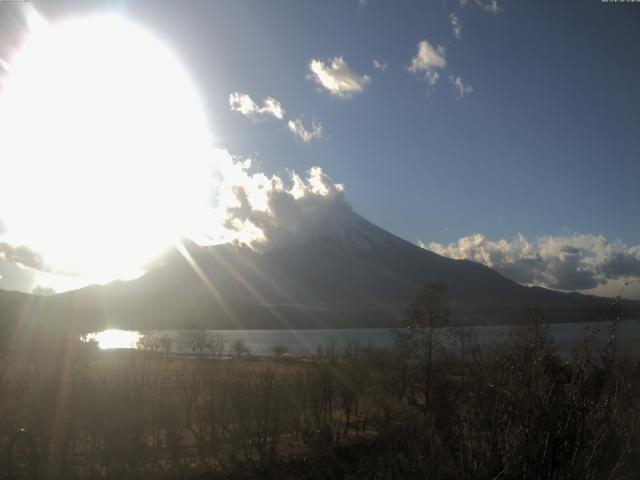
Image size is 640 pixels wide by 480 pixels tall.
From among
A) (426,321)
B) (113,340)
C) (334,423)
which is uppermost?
(426,321)

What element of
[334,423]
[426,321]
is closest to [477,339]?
[426,321]

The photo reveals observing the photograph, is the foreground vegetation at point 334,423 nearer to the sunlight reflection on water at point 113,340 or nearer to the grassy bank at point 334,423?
the grassy bank at point 334,423

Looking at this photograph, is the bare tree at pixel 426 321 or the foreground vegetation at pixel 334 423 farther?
the bare tree at pixel 426 321

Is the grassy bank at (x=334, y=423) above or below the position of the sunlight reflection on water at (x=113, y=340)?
above

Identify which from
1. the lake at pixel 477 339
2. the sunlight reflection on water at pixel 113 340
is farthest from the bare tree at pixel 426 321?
the sunlight reflection on water at pixel 113 340

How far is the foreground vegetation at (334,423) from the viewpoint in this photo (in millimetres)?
4637

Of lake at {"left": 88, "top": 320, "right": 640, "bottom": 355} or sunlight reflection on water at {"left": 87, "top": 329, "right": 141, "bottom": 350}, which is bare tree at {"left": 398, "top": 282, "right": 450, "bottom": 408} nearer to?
lake at {"left": 88, "top": 320, "right": 640, "bottom": 355}

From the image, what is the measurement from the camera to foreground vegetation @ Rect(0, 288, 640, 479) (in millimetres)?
4637

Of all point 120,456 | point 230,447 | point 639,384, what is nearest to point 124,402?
point 120,456

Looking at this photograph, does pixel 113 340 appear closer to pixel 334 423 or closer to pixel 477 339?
pixel 477 339

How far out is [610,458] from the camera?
5121 mm

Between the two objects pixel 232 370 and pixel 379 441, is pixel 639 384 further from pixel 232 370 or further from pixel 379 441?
pixel 232 370

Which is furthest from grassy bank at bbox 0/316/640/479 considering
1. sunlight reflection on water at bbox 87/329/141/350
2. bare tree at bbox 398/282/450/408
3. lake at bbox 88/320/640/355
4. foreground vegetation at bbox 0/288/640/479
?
bare tree at bbox 398/282/450/408

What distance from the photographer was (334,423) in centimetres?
1981
